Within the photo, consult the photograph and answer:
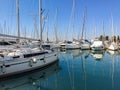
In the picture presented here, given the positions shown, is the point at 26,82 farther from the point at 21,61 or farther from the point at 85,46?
the point at 85,46

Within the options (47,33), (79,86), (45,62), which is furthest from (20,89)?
(47,33)

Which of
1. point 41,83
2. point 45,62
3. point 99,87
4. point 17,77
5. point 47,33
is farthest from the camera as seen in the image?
point 47,33

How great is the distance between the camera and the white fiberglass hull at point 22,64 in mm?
14102

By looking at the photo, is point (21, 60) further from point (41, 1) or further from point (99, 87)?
point (41, 1)

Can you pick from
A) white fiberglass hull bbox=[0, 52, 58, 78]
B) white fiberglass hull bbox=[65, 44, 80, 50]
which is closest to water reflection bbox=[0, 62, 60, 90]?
white fiberglass hull bbox=[0, 52, 58, 78]

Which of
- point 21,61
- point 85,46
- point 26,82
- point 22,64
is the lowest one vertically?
point 26,82

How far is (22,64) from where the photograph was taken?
15.5 meters

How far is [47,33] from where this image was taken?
45.4 m

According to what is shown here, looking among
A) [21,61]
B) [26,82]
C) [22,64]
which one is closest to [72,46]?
[22,64]

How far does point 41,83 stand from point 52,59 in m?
7.89

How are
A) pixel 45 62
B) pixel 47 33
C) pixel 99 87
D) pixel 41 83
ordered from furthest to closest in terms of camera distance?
pixel 47 33
pixel 45 62
pixel 41 83
pixel 99 87

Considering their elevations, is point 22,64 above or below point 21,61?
below

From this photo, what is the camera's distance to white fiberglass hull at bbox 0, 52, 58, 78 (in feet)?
46.3

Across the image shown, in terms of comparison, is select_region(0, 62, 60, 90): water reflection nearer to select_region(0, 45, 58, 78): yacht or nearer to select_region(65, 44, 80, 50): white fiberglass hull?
select_region(0, 45, 58, 78): yacht
